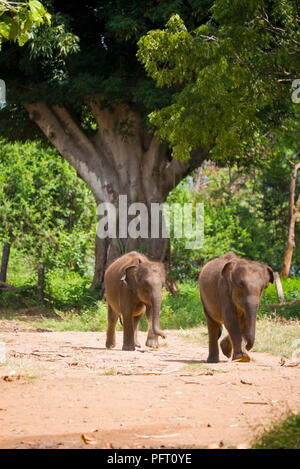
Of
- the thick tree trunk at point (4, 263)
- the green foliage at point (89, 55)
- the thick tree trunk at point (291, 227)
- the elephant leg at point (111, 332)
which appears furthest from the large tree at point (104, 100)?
the thick tree trunk at point (291, 227)

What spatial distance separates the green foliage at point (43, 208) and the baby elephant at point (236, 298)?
1266 cm

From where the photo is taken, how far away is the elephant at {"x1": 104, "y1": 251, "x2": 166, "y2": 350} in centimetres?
1158

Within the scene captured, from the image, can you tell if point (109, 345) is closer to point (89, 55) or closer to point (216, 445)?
point (216, 445)

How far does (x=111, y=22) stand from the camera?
55.5ft

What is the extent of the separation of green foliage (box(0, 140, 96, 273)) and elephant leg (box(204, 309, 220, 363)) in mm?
12417

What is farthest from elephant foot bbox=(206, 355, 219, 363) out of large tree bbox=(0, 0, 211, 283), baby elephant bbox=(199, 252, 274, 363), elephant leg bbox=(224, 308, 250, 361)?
large tree bbox=(0, 0, 211, 283)

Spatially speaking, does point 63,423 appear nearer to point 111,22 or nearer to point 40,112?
point 111,22

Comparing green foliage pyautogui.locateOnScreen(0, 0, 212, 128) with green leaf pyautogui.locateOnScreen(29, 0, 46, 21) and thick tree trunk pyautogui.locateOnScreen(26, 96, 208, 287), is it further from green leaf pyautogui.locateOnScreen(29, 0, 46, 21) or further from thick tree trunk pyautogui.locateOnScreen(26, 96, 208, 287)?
green leaf pyautogui.locateOnScreen(29, 0, 46, 21)

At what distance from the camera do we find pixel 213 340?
1006cm

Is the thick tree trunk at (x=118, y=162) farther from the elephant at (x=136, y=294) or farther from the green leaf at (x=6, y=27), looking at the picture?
the green leaf at (x=6, y=27)

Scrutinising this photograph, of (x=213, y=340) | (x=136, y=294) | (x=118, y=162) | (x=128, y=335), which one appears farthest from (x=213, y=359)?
(x=118, y=162)

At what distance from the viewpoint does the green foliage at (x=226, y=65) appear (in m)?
13.1

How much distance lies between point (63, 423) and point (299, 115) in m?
14.0
